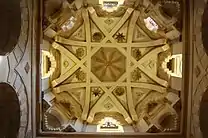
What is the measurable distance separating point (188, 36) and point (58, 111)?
→ 4861mm

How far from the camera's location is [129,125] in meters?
15.0

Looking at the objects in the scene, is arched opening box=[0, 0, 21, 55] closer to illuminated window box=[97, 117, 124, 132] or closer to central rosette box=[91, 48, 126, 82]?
illuminated window box=[97, 117, 124, 132]

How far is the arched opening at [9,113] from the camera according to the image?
35.8 feet

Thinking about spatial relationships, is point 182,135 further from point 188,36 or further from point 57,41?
point 57,41

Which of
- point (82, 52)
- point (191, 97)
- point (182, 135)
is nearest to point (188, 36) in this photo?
point (191, 97)

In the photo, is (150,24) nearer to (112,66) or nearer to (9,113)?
(112,66)

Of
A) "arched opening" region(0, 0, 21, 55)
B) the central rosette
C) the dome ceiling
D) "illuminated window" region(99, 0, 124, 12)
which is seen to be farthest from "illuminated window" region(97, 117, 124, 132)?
"arched opening" region(0, 0, 21, 55)

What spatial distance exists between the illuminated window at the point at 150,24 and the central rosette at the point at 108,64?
2430mm

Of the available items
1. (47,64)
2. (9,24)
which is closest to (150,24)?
(47,64)

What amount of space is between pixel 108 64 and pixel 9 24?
8.35 meters

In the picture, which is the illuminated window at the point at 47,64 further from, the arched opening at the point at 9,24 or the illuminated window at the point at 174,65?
the illuminated window at the point at 174,65

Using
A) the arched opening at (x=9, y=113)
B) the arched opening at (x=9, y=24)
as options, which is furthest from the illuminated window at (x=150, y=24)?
the arched opening at (x=9, y=113)

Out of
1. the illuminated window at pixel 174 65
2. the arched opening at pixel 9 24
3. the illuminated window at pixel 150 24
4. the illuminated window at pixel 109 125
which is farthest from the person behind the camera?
the illuminated window at pixel 150 24

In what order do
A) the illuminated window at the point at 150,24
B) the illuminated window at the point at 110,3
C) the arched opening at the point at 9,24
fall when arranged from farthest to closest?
the illuminated window at the point at 150,24, the illuminated window at the point at 110,3, the arched opening at the point at 9,24
